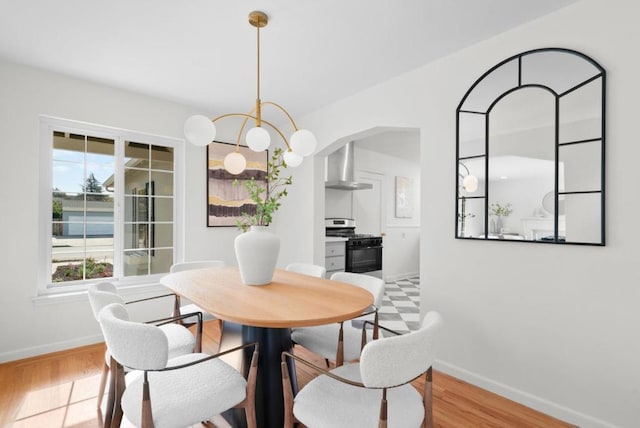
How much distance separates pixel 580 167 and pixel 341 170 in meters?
3.44

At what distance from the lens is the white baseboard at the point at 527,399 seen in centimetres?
188

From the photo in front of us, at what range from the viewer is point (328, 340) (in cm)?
199

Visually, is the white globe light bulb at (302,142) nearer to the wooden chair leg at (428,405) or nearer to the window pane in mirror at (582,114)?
the wooden chair leg at (428,405)

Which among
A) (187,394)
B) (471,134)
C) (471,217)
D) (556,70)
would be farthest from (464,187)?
(187,394)

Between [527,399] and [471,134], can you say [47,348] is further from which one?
[471,134]

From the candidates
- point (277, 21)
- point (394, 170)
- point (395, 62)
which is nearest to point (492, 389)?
point (395, 62)

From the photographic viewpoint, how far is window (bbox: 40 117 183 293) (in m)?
3.04

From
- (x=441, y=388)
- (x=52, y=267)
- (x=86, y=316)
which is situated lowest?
(x=441, y=388)

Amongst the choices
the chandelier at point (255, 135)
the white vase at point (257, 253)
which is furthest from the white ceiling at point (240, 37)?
the white vase at point (257, 253)

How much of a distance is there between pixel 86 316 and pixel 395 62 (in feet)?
12.2

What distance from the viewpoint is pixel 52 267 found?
120 inches

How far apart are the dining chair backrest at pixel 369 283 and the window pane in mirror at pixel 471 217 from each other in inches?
31.5

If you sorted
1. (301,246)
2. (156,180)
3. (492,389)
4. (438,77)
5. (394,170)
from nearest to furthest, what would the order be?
(492,389), (438,77), (156,180), (301,246), (394,170)

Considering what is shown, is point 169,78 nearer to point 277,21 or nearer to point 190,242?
point 277,21
